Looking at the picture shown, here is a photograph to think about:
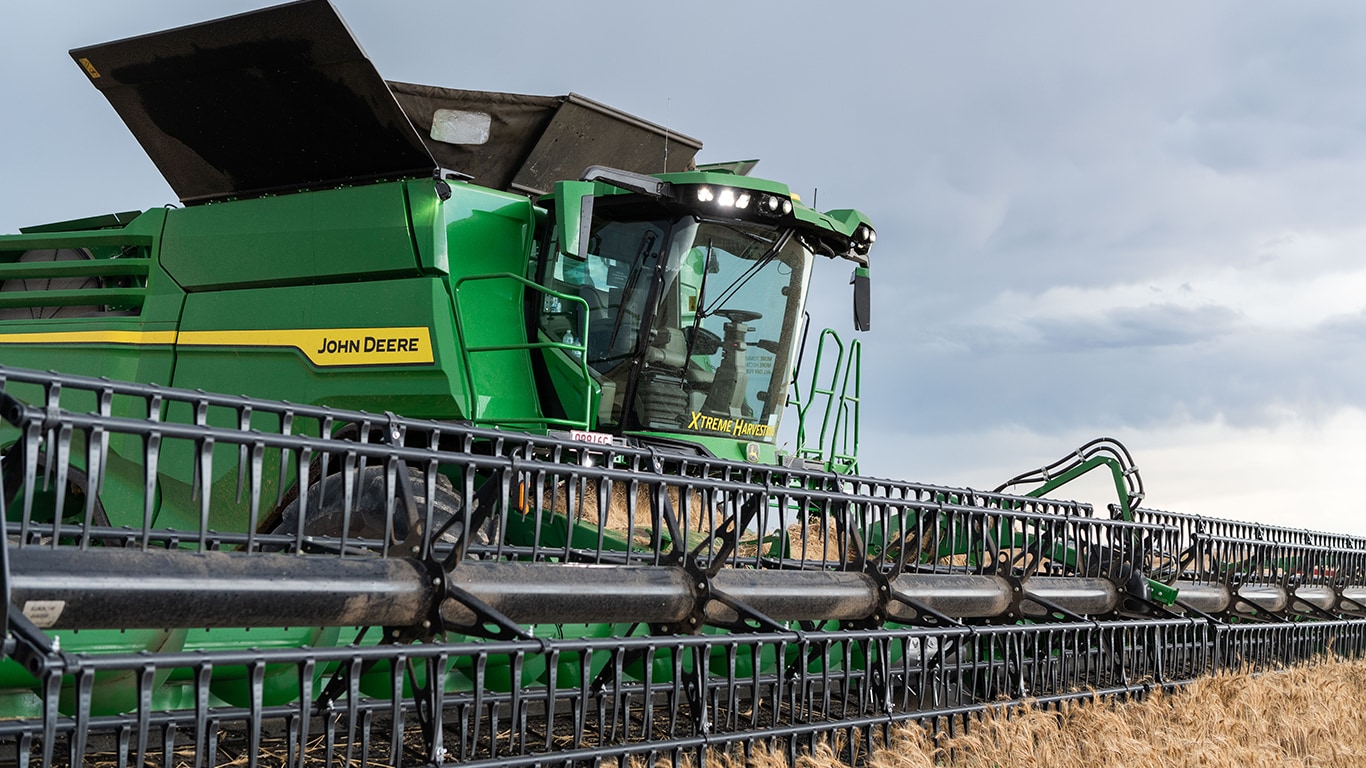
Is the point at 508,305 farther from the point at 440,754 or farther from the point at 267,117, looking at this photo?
the point at 440,754

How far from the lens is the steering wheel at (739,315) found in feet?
19.5

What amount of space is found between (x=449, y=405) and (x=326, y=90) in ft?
5.45

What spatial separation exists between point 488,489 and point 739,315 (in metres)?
3.21

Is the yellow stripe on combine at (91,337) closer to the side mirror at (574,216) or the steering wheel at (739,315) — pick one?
the side mirror at (574,216)

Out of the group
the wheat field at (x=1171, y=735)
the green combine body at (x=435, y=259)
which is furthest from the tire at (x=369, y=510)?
the wheat field at (x=1171, y=735)

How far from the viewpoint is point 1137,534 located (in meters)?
5.15

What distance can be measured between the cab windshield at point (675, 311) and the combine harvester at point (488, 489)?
0.02 m

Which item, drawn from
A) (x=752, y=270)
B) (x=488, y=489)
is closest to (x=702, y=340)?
(x=752, y=270)

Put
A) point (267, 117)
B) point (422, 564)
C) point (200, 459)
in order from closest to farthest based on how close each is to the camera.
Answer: point (200, 459), point (422, 564), point (267, 117)

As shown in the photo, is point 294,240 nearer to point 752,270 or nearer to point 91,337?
point 91,337

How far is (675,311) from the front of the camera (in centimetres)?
578

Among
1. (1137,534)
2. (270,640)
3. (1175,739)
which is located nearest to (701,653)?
(270,640)

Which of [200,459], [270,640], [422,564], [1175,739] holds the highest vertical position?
[200,459]

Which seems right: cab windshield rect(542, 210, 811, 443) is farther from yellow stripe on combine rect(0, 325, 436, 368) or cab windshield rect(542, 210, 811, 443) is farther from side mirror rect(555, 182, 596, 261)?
yellow stripe on combine rect(0, 325, 436, 368)
